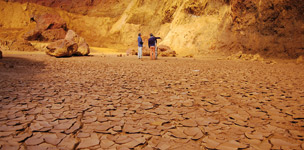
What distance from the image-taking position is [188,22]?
15.9 meters

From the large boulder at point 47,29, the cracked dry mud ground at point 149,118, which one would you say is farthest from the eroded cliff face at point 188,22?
the cracked dry mud ground at point 149,118

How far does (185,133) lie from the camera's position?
1725 mm

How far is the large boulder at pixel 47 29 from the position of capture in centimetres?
2045

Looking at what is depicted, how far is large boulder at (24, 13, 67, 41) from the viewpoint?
20.5m

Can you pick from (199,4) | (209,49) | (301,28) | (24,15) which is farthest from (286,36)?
(24,15)

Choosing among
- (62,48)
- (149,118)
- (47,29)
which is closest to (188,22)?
(62,48)

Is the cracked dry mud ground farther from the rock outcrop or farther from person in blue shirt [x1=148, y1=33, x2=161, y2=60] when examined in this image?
the rock outcrop

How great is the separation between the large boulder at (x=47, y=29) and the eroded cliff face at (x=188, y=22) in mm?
2480

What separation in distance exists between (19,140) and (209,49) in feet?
42.8

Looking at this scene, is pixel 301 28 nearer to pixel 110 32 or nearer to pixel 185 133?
pixel 185 133

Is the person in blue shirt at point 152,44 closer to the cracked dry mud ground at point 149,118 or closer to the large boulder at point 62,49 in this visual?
the large boulder at point 62,49

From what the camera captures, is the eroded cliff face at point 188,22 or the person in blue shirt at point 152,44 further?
the eroded cliff face at point 188,22

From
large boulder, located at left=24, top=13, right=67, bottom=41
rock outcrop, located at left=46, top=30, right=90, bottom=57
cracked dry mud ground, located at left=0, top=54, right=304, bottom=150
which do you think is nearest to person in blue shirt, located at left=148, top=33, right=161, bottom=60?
rock outcrop, located at left=46, top=30, right=90, bottom=57

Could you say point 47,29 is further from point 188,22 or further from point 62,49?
point 188,22
